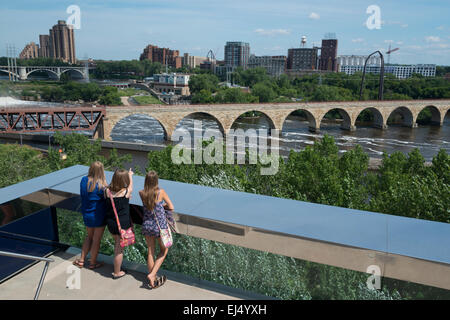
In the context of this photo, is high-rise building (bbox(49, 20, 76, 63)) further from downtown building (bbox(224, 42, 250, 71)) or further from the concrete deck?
A: the concrete deck

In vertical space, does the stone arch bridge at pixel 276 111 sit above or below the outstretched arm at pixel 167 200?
below

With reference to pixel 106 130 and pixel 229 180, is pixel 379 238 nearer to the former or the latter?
pixel 229 180

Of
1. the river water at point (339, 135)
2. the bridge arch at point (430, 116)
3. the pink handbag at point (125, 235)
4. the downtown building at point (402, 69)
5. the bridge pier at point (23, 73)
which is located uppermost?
the downtown building at point (402, 69)

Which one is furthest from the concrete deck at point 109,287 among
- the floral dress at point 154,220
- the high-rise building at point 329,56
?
the high-rise building at point 329,56

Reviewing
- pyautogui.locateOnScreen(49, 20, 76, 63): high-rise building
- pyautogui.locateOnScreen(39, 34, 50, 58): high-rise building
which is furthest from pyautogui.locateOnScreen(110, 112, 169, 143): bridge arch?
pyautogui.locateOnScreen(39, 34, 50, 58): high-rise building

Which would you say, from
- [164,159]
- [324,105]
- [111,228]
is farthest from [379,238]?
[324,105]

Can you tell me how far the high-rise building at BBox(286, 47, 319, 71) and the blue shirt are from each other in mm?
145904

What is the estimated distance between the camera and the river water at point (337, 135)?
38.5 meters

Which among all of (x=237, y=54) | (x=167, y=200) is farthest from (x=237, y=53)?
(x=167, y=200)

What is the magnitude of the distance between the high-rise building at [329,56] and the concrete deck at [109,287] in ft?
479

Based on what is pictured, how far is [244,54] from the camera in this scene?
16575 cm

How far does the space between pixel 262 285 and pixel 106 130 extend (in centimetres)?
3676

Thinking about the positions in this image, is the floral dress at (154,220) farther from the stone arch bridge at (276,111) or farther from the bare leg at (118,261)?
the stone arch bridge at (276,111)

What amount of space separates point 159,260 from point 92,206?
834 millimetres
